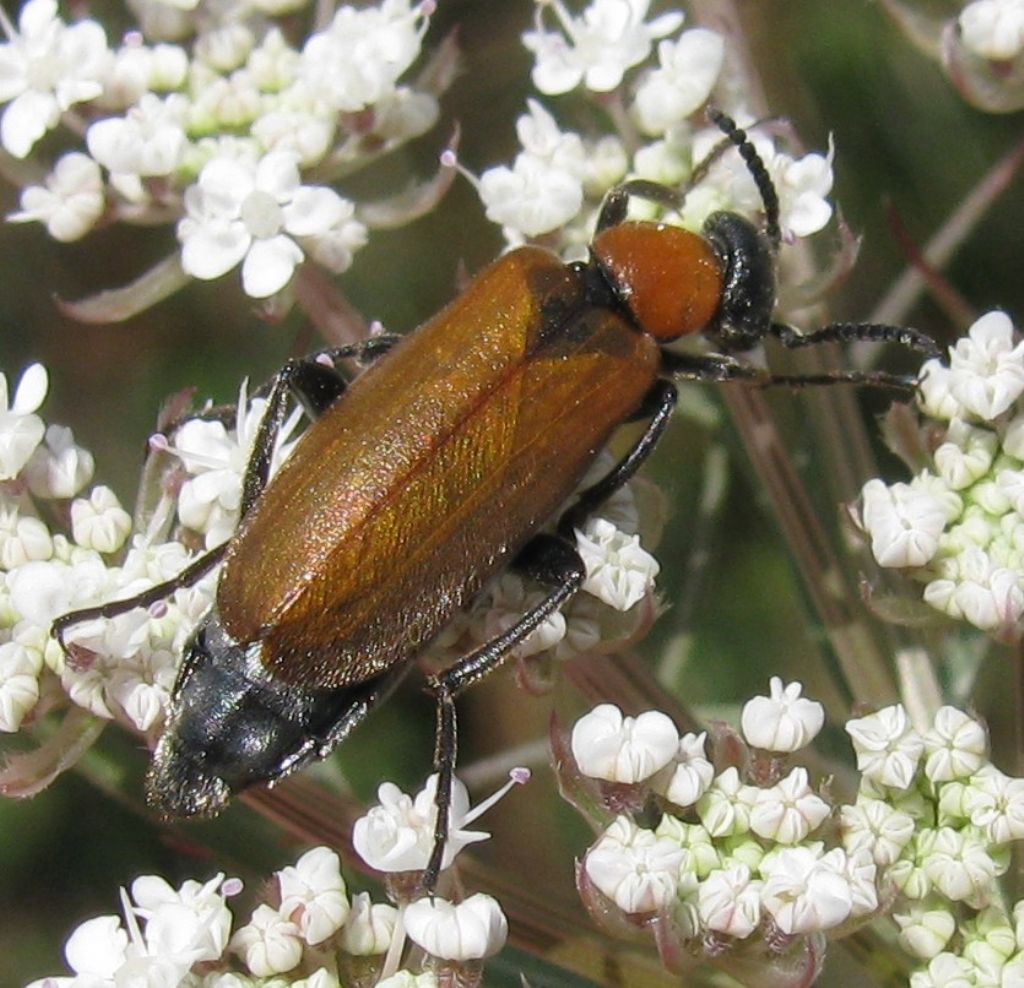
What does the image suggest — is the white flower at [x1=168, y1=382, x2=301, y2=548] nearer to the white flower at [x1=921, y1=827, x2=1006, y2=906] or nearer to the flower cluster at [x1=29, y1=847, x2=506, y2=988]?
the flower cluster at [x1=29, y1=847, x2=506, y2=988]

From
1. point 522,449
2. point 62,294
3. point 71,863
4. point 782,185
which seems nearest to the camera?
point 522,449

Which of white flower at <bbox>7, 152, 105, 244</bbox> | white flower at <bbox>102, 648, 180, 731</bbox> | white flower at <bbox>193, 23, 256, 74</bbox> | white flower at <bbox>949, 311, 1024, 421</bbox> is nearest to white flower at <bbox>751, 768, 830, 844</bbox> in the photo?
white flower at <bbox>949, 311, 1024, 421</bbox>

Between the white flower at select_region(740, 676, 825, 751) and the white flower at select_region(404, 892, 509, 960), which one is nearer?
the white flower at select_region(404, 892, 509, 960)

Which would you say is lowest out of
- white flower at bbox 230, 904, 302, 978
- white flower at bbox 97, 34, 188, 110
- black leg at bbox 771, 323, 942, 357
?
white flower at bbox 230, 904, 302, 978

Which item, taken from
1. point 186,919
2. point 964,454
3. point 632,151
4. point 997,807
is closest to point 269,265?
point 632,151

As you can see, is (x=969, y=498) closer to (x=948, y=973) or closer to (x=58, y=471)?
(x=948, y=973)

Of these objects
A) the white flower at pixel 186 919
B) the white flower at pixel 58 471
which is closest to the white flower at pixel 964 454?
the white flower at pixel 186 919

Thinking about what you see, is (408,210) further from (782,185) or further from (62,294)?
(62,294)

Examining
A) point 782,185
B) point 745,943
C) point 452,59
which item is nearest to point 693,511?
point 782,185
